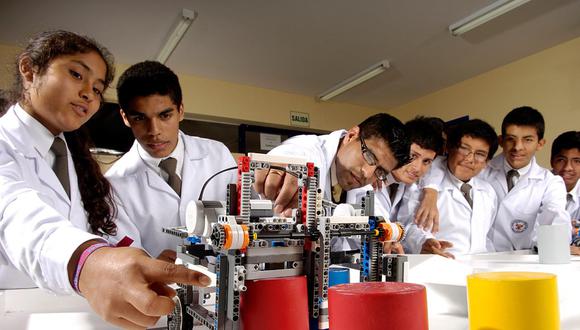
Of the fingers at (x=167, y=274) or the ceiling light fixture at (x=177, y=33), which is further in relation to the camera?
the ceiling light fixture at (x=177, y=33)

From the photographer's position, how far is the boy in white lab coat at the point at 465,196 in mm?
2486

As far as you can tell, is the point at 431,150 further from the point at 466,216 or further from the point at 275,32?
the point at 275,32

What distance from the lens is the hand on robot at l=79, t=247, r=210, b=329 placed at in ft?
1.93

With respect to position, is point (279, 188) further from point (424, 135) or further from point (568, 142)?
point (568, 142)

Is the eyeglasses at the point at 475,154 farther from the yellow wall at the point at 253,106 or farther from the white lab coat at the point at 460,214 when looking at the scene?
the yellow wall at the point at 253,106

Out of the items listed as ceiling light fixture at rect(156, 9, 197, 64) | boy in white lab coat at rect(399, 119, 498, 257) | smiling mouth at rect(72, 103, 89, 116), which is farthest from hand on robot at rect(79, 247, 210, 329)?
ceiling light fixture at rect(156, 9, 197, 64)

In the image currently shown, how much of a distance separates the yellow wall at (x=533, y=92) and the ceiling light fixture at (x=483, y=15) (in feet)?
3.79

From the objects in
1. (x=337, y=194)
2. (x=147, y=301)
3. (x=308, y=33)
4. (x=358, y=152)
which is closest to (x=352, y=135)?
(x=358, y=152)

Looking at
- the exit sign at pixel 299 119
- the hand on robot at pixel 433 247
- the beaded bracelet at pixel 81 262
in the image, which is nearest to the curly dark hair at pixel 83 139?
the beaded bracelet at pixel 81 262

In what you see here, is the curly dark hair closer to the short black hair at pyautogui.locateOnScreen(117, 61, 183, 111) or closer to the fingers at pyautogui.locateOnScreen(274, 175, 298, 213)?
the short black hair at pyautogui.locateOnScreen(117, 61, 183, 111)

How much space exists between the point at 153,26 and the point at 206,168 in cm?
239

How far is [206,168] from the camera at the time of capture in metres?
1.95

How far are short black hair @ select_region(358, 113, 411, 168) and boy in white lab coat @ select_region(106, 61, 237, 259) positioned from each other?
0.62 metres

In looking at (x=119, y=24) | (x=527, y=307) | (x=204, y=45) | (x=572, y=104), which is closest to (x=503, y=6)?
(x=572, y=104)
